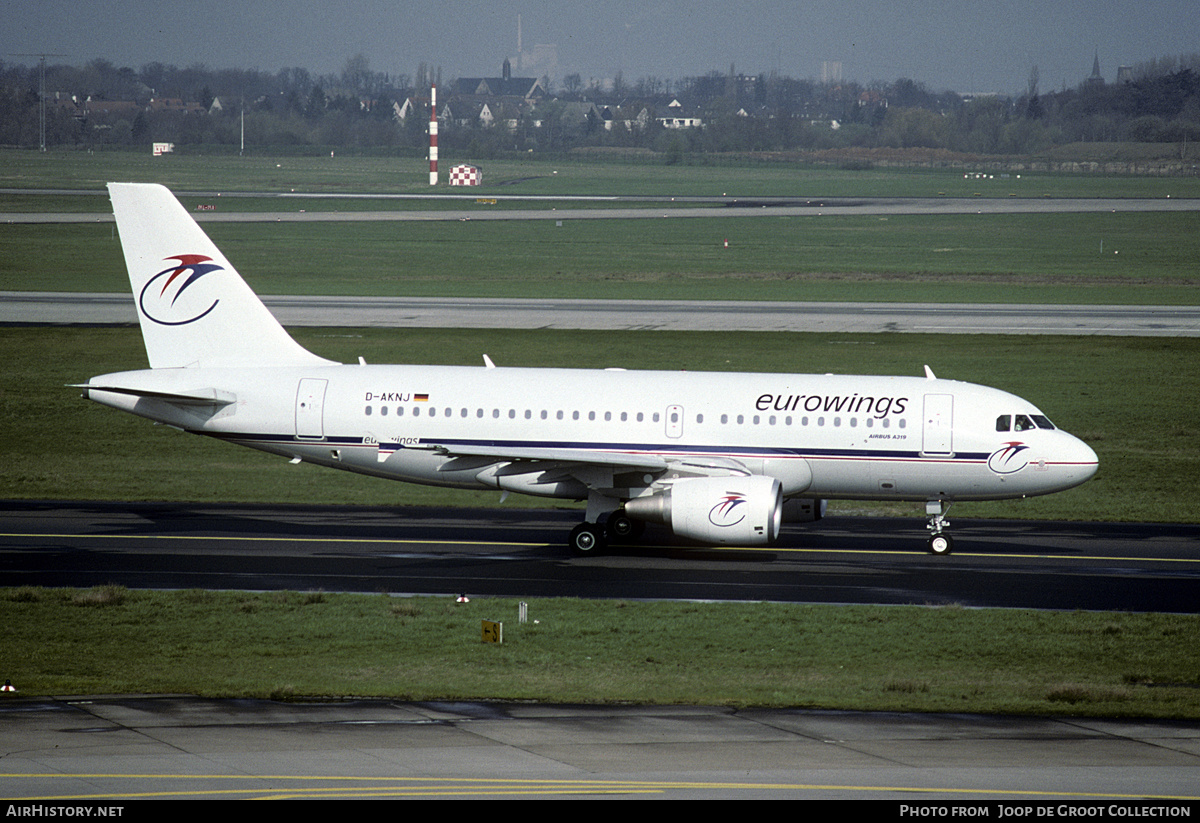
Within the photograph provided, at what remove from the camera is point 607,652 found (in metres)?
24.2

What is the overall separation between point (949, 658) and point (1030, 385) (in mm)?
33810

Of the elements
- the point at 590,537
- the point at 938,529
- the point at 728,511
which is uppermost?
the point at 728,511

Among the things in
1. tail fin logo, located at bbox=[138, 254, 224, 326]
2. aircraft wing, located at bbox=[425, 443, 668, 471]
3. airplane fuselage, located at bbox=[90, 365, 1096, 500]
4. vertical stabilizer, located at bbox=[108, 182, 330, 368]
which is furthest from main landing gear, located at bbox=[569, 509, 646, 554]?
tail fin logo, located at bbox=[138, 254, 224, 326]

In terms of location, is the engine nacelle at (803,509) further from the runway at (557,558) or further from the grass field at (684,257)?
the grass field at (684,257)

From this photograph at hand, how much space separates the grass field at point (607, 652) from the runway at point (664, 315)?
137 ft

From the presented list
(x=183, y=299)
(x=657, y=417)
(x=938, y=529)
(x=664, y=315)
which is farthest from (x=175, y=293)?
(x=664, y=315)

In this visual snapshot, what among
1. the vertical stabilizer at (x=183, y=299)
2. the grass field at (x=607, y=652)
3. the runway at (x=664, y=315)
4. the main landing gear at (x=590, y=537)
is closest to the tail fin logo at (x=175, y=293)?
the vertical stabilizer at (x=183, y=299)

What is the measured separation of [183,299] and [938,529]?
2098cm

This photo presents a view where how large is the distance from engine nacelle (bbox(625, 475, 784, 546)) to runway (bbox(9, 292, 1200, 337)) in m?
37.3

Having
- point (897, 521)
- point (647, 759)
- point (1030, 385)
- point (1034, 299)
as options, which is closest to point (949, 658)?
point (647, 759)

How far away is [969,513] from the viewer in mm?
38906

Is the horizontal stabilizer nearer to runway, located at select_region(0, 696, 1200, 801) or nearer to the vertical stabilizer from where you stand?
the vertical stabilizer

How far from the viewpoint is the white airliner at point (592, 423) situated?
32.6 m

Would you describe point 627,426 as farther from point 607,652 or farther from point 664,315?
point 664,315
